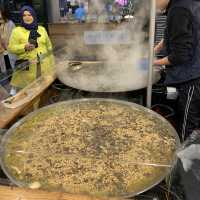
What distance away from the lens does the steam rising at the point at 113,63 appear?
2.65 metres

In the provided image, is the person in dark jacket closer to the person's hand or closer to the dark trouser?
the dark trouser

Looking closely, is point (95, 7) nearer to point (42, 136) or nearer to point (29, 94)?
point (29, 94)

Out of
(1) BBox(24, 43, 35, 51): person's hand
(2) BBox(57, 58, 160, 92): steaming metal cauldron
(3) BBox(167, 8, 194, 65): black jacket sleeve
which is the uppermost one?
(3) BBox(167, 8, 194, 65): black jacket sleeve

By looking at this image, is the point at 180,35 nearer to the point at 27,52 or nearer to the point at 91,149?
the point at 91,149

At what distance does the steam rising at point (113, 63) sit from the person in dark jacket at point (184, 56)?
0.31m

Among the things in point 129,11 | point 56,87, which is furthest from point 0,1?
point 56,87

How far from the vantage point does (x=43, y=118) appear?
221 cm

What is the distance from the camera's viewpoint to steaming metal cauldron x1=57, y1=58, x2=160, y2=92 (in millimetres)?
2572

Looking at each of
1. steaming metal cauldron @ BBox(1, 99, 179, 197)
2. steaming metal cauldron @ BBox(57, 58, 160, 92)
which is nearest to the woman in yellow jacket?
steaming metal cauldron @ BBox(57, 58, 160, 92)

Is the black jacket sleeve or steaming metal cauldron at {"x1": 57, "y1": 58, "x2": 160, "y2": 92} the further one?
steaming metal cauldron at {"x1": 57, "y1": 58, "x2": 160, "y2": 92}

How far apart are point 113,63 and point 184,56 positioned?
3.62 ft

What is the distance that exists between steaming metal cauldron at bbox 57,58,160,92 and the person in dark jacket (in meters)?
0.29

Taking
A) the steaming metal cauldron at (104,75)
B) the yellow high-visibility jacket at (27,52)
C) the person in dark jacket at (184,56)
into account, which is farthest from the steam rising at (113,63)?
the person in dark jacket at (184,56)

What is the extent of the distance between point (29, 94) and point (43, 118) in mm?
516
